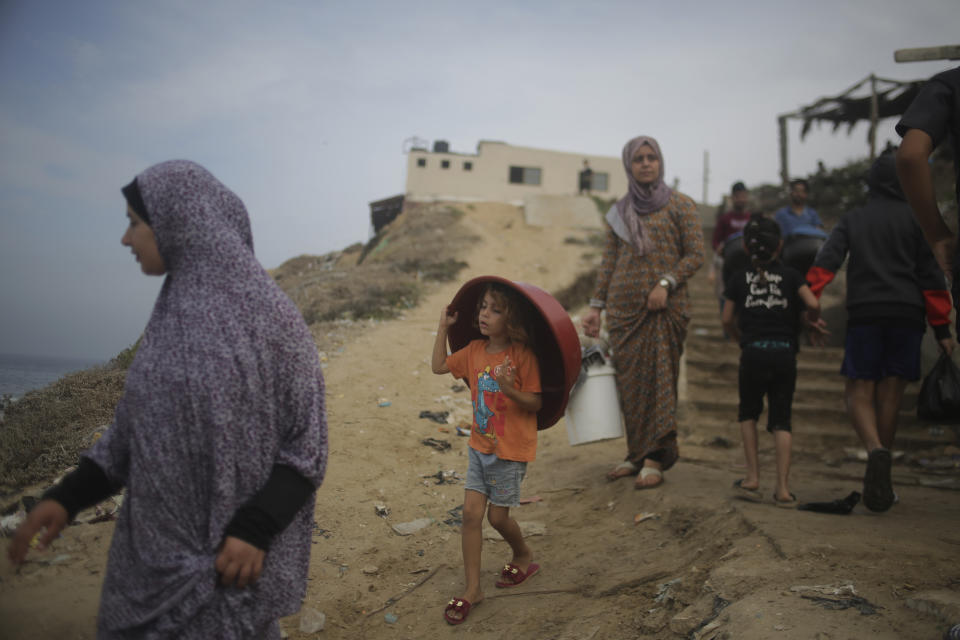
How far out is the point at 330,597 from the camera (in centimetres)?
298

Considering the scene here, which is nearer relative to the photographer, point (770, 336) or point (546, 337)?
point (546, 337)

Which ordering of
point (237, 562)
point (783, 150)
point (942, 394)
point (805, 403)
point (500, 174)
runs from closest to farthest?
point (237, 562) < point (942, 394) < point (805, 403) < point (783, 150) < point (500, 174)

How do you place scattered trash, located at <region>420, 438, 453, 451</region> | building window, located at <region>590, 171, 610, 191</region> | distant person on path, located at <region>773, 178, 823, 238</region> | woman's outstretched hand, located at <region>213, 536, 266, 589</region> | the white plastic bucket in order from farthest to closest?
building window, located at <region>590, 171, 610, 191</region> → distant person on path, located at <region>773, 178, 823, 238</region> → scattered trash, located at <region>420, 438, 453, 451</region> → the white plastic bucket → woman's outstretched hand, located at <region>213, 536, 266, 589</region>

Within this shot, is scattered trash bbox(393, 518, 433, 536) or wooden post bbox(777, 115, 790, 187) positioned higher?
wooden post bbox(777, 115, 790, 187)

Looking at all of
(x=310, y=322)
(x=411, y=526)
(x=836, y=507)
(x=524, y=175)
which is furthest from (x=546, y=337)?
(x=524, y=175)

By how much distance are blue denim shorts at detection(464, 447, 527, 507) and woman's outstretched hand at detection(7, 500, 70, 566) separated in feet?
5.31

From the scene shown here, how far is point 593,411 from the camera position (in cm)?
414

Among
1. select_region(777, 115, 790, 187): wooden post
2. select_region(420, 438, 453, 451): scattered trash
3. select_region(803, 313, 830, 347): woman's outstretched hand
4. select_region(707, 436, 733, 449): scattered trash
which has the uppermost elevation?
select_region(777, 115, 790, 187): wooden post

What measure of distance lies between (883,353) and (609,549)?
1.97 metres

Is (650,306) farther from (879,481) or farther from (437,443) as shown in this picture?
(437,443)

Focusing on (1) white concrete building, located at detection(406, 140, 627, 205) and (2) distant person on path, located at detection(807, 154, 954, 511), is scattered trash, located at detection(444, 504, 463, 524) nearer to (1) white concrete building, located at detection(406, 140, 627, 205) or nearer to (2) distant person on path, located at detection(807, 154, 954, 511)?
(2) distant person on path, located at detection(807, 154, 954, 511)

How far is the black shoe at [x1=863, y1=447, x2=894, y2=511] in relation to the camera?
3441 millimetres

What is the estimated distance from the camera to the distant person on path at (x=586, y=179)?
105ft

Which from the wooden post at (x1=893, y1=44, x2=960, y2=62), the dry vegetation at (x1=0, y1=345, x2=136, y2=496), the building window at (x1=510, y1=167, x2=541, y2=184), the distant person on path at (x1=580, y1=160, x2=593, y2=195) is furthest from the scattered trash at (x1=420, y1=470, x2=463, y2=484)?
the building window at (x1=510, y1=167, x2=541, y2=184)
